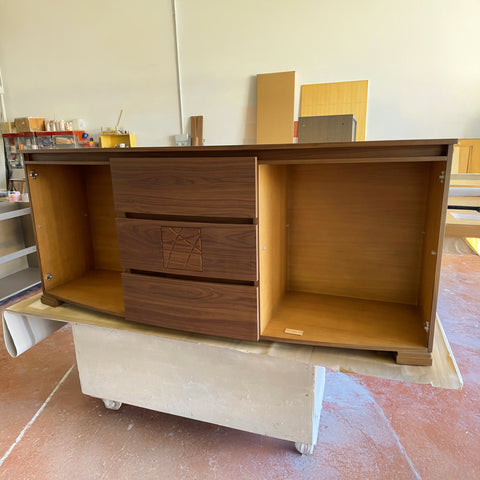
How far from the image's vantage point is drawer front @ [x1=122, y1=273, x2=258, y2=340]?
44.9 inches

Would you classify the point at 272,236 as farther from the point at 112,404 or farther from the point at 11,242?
the point at 11,242

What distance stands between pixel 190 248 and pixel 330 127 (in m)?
0.66

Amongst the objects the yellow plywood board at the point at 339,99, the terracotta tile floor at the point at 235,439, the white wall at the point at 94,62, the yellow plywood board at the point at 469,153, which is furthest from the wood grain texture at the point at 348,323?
the white wall at the point at 94,62

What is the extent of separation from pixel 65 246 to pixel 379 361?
1386 mm

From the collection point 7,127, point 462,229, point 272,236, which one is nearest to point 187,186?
point 272,236

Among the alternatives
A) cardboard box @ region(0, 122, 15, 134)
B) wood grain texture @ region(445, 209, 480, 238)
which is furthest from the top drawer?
cardboard box @ region(0, 122, 15, 134)

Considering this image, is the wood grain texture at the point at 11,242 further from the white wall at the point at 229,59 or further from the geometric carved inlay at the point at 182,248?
the geometric carved inlay at the point at 182,248

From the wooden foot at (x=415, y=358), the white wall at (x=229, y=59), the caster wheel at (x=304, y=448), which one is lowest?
the caster wheel at (x=304, y=448)

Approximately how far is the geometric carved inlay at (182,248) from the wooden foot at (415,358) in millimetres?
659

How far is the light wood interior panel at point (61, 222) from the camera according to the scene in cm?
151

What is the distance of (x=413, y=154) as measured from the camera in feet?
3.14

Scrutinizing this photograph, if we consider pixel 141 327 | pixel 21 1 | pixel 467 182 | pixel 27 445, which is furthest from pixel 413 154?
pixel 21 1

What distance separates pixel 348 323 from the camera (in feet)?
4.09

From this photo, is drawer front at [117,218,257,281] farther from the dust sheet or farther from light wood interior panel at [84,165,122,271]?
light wood interior panel at [84,165,122,271]
